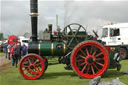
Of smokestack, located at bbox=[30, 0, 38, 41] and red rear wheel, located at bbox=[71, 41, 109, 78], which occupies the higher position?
smokestack, located at bbox=[30, 0, 38, 41]

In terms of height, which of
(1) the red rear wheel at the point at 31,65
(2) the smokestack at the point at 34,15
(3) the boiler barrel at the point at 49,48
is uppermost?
(2) the smokestack at the point at 34,15

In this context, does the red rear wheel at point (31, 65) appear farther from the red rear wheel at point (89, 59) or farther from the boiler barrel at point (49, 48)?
the red rear wheel at point (89, 59)

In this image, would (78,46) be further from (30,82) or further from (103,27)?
(103,27)

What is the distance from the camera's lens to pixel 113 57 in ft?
22.4

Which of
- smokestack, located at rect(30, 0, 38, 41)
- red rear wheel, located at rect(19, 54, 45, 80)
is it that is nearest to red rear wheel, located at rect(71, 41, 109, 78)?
red rear wheel, located at rect(19, 54, 45, 80)

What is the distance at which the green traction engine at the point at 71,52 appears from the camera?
6.13 metres

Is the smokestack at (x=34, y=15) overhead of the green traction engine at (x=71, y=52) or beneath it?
overhead

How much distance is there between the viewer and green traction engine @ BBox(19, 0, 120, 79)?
20.1ft

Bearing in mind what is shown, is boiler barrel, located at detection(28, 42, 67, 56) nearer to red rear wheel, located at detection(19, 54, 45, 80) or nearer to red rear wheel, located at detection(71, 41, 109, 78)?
red rear wheel, located at detection(19, 54, 45, 80)

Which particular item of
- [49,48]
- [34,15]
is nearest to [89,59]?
[49,48]

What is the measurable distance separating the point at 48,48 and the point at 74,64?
3.58 feet

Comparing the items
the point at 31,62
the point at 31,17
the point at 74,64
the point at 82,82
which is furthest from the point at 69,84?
the point at 31,17

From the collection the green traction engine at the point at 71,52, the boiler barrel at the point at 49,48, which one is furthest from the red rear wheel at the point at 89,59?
the boiler barrel at the point at 49,48

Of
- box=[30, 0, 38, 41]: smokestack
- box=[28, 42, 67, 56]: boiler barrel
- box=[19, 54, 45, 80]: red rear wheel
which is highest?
box=[30, 0, 38, 41]: smokestack
